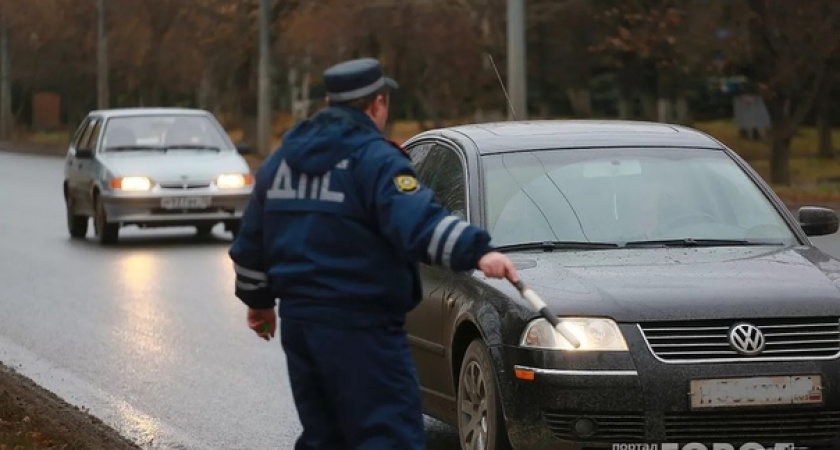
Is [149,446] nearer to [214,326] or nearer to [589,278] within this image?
[589,278]

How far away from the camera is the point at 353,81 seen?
221 inches

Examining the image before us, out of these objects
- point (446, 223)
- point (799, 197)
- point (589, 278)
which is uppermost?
point (446, 223)

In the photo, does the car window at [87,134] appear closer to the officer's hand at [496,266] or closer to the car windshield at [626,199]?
the car windshield at [626,199]

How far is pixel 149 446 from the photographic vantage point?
904 centimetres

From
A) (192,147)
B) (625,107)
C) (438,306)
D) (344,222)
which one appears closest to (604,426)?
(438,306)

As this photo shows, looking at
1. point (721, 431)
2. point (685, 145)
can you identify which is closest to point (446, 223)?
point (721, 431)

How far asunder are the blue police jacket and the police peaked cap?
5cm

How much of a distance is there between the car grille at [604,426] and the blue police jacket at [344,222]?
1.63 metres

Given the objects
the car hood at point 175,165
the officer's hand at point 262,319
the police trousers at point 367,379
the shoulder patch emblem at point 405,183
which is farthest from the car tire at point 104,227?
the shoulder patch emblem at point 405,183

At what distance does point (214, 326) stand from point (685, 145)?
6050 mm

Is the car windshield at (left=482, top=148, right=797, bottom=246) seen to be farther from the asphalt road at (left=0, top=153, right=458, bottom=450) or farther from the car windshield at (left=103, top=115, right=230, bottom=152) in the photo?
the car windshield at (left=103, top=115, right=230, bottom=152)

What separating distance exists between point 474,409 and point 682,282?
0.99 metres

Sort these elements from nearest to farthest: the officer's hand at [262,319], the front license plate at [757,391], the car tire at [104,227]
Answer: the officer's hand at [262,319] → the front license plate at [757,391] → the car tire at [104,227]

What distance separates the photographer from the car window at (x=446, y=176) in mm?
8656
